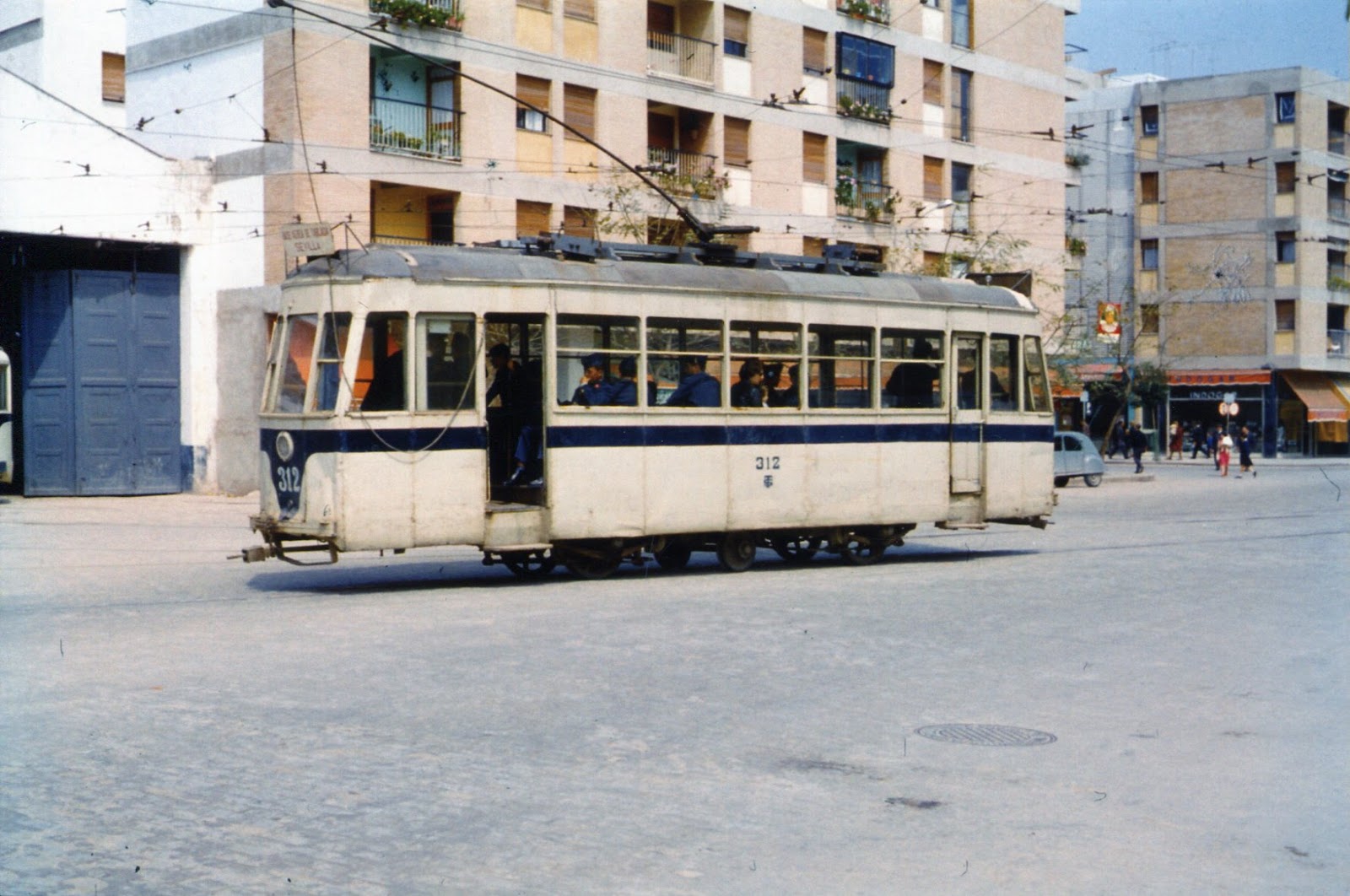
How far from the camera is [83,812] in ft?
20.9

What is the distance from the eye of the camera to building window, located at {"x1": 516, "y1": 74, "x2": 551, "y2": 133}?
112 feet

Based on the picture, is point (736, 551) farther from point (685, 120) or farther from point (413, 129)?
point (685, 120)

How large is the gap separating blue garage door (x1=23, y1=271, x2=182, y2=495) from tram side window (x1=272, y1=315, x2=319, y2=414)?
690 inches

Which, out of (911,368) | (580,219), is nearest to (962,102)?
(580,219)

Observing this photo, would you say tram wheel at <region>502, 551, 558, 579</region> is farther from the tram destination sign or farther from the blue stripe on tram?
the tram destination sign

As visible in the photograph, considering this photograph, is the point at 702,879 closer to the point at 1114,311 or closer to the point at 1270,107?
the point at 1114,311

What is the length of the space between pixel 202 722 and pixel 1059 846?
4.48 metres

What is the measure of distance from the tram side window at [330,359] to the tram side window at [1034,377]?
892 centimetres

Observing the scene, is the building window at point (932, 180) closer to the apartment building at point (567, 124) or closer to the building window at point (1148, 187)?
the apartment building at point (567, 124)

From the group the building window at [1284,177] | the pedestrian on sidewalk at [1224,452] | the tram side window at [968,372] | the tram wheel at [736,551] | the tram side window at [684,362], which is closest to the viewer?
the tram side window at [684,362]

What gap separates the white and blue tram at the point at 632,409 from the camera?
14812 mm

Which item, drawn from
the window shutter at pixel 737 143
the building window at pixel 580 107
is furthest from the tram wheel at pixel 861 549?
the window shutter at pixel 737 143

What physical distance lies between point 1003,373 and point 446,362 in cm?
761

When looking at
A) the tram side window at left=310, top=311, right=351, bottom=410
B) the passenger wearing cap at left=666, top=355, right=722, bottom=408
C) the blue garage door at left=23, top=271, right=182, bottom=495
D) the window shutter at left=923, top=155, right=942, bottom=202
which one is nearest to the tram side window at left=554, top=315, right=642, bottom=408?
the passenger wearing cap at left=666, top=355, right=722, bottom=408
